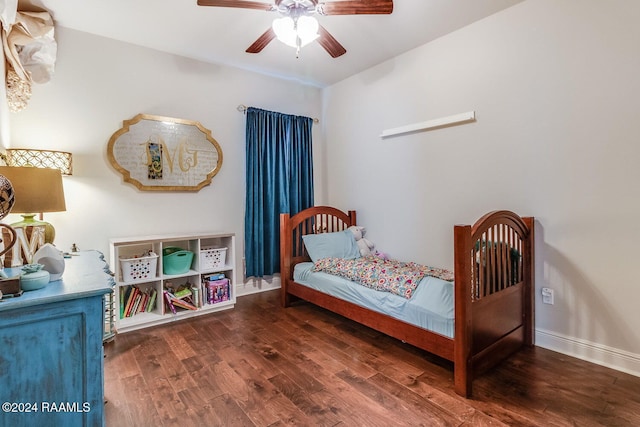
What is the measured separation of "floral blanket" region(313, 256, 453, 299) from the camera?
7.27 ft

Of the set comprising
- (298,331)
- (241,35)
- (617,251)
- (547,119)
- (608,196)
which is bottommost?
(298,331)

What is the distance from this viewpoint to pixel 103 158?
279 centimetres

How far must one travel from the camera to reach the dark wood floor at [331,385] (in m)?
1.57

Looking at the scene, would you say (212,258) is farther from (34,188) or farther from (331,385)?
(331,385)

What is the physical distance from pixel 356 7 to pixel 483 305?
1982 millimetres

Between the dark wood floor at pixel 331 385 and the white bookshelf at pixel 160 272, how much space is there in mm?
240

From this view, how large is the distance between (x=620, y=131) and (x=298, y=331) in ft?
8.63

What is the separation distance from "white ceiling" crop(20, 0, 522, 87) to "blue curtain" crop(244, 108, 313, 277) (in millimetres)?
714

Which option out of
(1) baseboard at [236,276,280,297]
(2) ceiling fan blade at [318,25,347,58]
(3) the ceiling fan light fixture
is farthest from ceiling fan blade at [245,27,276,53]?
(1) baseboard at [236,276,280,297]

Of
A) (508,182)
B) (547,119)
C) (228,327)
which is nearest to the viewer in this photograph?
(547,119)

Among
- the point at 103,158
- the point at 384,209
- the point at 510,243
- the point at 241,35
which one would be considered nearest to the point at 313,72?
the point at 241,35

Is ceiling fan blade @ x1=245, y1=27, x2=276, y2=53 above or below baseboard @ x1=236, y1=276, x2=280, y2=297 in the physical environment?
above

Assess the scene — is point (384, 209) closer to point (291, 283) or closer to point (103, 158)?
point (291, 283)

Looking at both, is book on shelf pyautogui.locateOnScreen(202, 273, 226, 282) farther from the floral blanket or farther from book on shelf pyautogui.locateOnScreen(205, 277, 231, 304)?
the floral blanket
